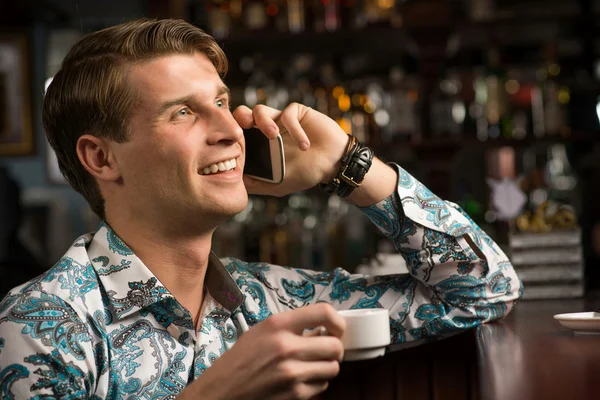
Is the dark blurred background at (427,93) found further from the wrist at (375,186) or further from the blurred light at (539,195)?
the wrist at (375,186)

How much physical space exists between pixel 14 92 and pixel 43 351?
396 centimetres

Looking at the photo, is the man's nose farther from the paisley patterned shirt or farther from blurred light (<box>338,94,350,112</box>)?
blurred light (<box>338,94,350,112</box>)

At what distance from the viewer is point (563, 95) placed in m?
3.76

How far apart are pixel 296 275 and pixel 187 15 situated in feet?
7.87

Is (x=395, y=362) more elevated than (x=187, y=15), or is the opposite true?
(x=187, y=15)

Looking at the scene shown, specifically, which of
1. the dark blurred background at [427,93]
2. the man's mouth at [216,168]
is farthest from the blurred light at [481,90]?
the man's mouth at [216,168]

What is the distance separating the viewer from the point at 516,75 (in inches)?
151

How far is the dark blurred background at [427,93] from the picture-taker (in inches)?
144

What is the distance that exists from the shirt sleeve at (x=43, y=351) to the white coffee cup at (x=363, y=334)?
40 centimetres

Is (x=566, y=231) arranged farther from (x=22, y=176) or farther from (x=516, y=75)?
(x=22, y=176)

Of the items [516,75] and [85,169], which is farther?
[516,75]

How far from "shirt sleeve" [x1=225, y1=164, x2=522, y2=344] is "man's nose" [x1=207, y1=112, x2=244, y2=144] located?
0.32 m

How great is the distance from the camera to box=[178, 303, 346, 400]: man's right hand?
106cm

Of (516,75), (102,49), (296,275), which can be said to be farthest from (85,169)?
(516,75)
